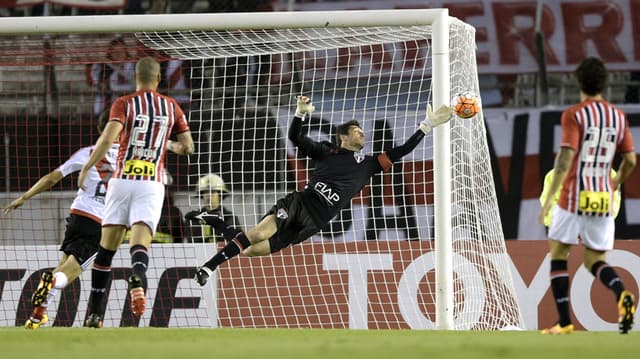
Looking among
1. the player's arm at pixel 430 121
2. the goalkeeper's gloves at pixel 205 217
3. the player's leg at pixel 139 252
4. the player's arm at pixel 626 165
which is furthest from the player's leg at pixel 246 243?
the player's arm at pixel 626 165

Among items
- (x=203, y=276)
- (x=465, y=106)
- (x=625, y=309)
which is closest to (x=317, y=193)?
(x=203, y=276)

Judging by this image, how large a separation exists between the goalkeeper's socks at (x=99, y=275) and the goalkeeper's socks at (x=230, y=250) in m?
1.60

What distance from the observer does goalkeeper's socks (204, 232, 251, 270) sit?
1079 centimetres

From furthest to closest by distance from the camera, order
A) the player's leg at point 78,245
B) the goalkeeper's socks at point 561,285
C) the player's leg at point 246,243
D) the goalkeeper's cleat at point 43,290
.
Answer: the player's leg at point 246,243 < the player's leg at point 78,245 < the goalkeeper's cleat at point 43,290 < the goalkeeper's socks at point 561,285

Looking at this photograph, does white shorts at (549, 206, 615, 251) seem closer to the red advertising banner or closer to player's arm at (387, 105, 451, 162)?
player's arm at (387, 105, 451, 162)

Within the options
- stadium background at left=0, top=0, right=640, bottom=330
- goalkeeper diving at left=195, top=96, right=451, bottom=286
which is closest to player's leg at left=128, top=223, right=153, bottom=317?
goalkeeper diving at left=195, top=96, right=451, bottom=286

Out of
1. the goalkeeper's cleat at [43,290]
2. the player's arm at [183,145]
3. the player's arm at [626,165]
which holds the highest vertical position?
the player's arm at [183,145]

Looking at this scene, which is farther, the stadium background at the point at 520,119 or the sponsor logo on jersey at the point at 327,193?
the stadium background at the point at 520,119

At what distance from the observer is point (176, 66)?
48.1 ft

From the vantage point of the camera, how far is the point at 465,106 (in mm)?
10211

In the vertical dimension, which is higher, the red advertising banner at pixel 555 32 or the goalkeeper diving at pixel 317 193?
the red advertising banner at pixel 555 32

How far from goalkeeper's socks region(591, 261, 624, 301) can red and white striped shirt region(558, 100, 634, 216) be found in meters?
0.35

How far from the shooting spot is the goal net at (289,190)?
11078 mm

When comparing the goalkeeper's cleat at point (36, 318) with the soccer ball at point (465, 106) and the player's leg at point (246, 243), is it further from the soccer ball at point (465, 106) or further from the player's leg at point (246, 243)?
the soccer ball at point (465, 106)
